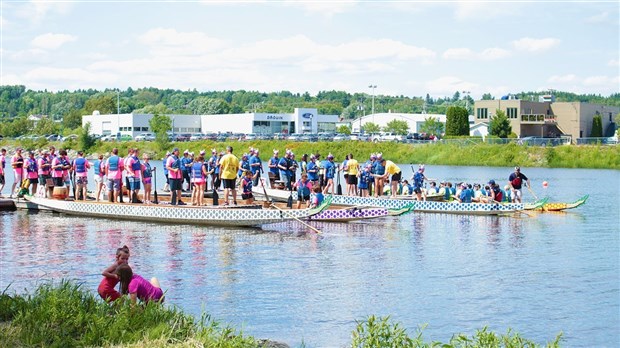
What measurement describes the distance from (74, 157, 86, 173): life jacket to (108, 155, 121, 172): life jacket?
2.22 metres

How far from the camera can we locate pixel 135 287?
1345cm

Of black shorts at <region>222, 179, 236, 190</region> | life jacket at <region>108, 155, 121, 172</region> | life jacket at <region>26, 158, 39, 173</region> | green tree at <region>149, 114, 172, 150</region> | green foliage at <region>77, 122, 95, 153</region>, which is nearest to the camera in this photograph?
black shorts at <region>222, 179, 236, 190</region>

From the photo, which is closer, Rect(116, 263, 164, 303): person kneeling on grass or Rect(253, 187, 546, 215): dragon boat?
Rect(116, 263, 164, 303): person kneeling on grass

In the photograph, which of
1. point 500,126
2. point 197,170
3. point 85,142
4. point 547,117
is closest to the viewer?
point 197,170

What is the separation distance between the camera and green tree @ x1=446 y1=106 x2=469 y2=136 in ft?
340

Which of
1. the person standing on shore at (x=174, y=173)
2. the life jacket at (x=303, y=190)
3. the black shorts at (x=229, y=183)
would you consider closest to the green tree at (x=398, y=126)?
the life jacket at (x=303, y=190)

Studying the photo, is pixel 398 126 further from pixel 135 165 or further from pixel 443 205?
pixel 135 165

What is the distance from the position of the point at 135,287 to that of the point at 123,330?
1.70 m

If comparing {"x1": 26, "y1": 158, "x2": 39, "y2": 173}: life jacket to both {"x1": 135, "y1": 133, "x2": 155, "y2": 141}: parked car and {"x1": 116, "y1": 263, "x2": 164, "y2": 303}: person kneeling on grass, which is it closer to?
{"x1": 116, "y1": 263, "x2": 164, "y2": 303}: person kneeling on grass

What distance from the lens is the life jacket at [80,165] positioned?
33.7m

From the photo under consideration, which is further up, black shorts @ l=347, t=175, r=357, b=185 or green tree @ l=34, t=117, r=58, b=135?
green tree @ l=34, t=117, r=58, b=135

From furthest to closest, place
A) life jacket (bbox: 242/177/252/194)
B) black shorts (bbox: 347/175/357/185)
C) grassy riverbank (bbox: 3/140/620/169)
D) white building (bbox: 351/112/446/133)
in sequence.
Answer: white building (bbox: 351/112/446/133)
grassy riverbank (bbox: 3/140/620/169)
black shorts (bbox: 347/175/357/185)
life jacket (bbox: 242/177/252/194)

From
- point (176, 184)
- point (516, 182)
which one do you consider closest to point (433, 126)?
point (516, 182)

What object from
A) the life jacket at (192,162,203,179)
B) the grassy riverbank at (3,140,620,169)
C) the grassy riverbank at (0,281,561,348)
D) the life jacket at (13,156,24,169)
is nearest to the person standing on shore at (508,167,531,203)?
the life jacket at (192,162,203,179)
